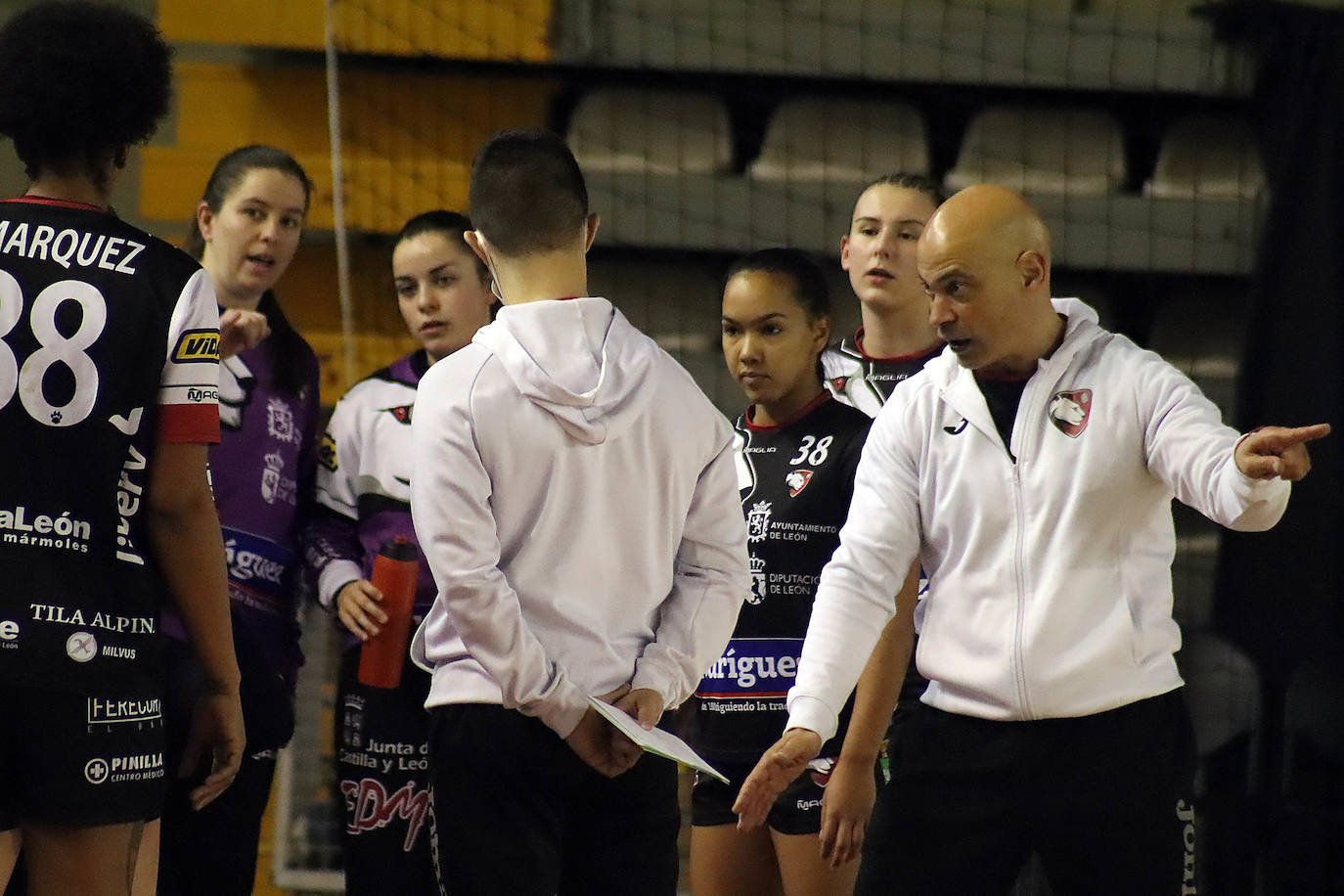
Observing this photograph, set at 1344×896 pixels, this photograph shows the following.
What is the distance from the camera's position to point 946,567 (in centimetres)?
225

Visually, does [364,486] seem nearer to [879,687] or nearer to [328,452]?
[328,452]

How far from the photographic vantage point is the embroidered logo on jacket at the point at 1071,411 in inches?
85.1

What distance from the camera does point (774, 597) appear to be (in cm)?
274

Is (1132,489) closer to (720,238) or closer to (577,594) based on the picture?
(577,594)

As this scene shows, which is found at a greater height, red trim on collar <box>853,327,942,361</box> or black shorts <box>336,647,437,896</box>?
red trim on collar <box>853,327,942,361</box>

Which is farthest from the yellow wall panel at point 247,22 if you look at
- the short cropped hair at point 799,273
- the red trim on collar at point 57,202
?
the red trim on collar at point 57,202

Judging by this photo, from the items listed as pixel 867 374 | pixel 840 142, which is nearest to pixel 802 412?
pixel 867 374

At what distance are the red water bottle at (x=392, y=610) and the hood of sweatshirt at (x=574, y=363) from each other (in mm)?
845

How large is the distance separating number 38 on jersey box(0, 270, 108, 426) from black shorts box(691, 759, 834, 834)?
4.48 ft

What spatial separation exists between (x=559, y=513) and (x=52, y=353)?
64 centimetres

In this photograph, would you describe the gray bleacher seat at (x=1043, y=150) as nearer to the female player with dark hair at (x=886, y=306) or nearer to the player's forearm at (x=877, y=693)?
the female player with dark hair at (x=886, y=306)

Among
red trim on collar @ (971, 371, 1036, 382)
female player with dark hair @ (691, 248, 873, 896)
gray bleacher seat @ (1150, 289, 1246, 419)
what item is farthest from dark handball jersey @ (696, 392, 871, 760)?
gray bleacher seat @ (1150, 289, 1246, 419)

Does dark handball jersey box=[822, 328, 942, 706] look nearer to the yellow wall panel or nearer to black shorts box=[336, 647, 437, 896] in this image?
Answer: black shorts box=[336, 647, 437, 896]

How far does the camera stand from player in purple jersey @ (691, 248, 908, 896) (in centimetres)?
271
